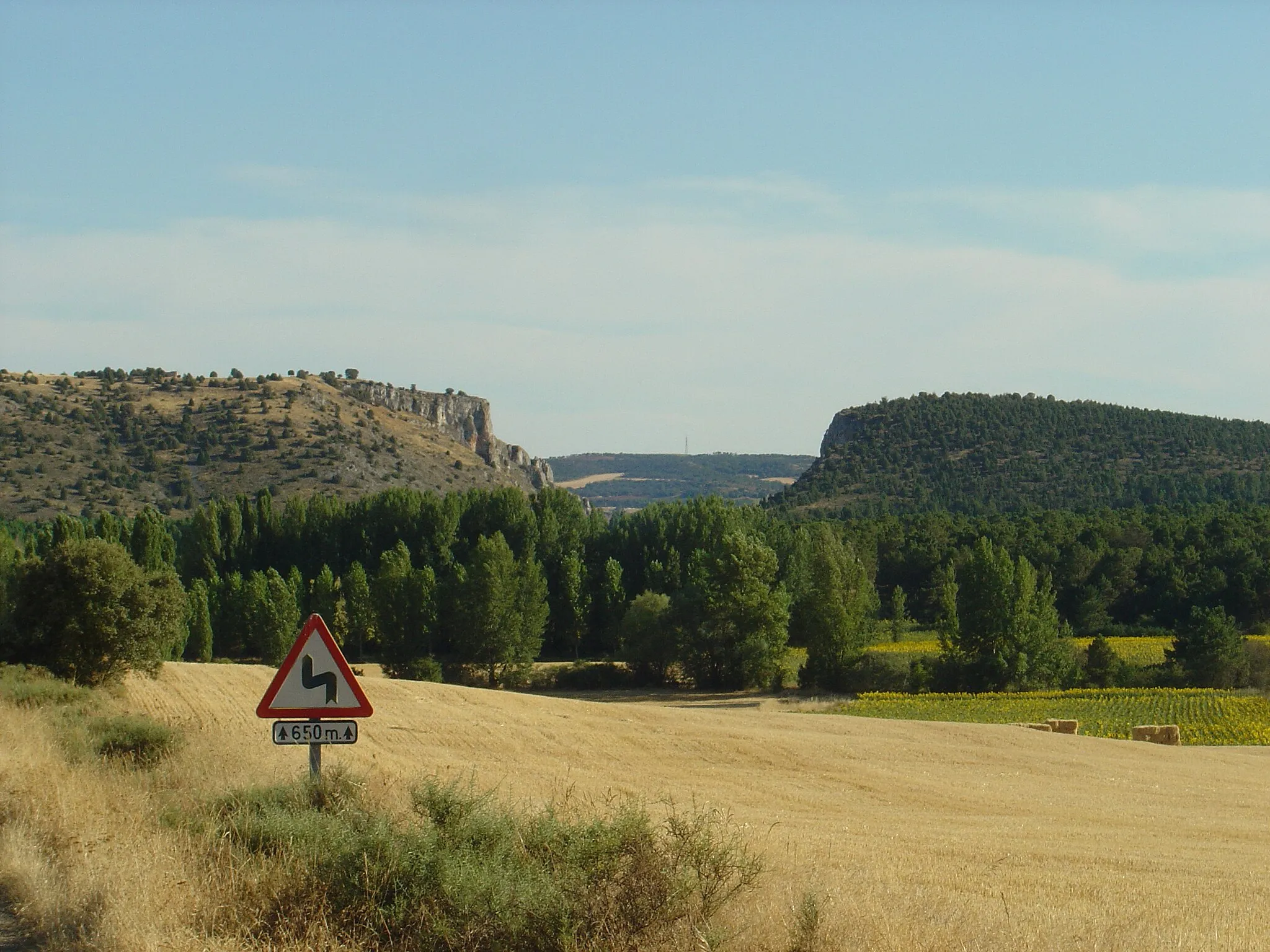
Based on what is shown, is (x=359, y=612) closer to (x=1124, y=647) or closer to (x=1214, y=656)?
(x=1124, y=647)

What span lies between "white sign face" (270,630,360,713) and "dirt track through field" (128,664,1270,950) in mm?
2425

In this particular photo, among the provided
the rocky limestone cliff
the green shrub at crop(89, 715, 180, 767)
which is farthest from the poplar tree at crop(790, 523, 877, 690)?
the rocky limestone cliff

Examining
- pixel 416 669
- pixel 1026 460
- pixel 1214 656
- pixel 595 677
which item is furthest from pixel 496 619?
pixel 1026 460

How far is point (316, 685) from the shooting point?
9.22 meters

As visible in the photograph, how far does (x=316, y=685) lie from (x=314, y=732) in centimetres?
35

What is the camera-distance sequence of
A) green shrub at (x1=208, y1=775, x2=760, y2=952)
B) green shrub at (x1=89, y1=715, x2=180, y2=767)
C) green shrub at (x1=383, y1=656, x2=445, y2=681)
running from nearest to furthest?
green shrub at (x1=208, y1=775, x2=760, y2=952), green shrub at (x1=89, y1=715, x2=180, y2=767), green shrub at (x1=383, y1=656, x2=445, y2=681)

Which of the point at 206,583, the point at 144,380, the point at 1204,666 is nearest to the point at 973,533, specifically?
the point at 1204,666

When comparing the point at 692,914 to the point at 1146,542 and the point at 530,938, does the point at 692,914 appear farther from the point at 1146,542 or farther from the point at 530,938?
the point at 1146,542

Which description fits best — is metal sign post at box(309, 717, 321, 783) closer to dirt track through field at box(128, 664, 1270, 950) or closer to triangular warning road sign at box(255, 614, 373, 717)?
triangular warning road sign at box(255, 614, 373, 717)

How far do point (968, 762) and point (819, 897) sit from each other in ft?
90.6

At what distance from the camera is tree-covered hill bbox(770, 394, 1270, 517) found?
150 metres

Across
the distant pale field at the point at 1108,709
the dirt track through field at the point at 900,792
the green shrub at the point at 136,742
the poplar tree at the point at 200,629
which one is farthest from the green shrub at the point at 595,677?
the green shrub at the point at 136,742

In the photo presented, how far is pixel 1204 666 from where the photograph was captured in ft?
219

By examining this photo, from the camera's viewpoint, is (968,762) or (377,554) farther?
(377,554)
